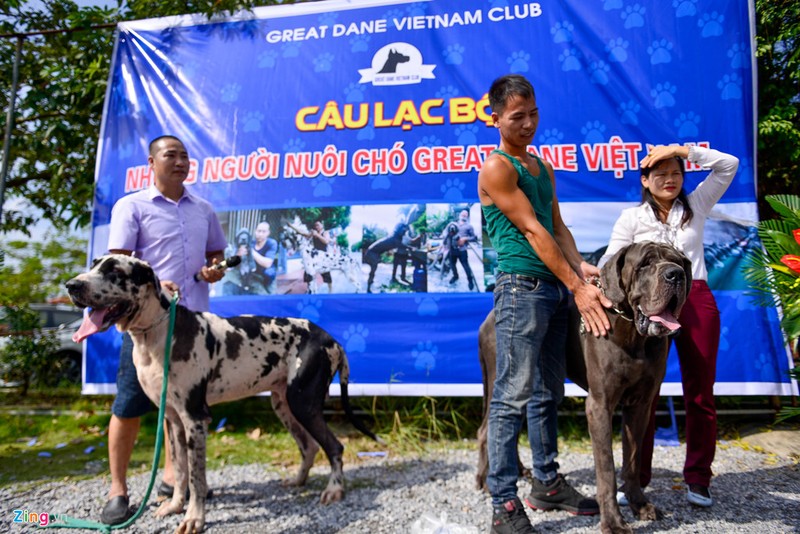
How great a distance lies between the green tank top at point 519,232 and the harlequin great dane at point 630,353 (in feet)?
1.20

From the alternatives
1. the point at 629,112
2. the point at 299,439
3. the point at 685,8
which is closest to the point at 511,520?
the point at 299,439

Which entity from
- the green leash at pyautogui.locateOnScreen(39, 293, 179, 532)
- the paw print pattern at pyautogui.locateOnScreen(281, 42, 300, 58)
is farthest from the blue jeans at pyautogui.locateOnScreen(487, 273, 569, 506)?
the paw print pattern at pyautogui.locateOnScreen(281, 42, 300, 58)

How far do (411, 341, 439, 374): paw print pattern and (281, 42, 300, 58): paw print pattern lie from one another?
3.04 meters

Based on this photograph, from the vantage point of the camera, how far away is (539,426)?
3.01 m

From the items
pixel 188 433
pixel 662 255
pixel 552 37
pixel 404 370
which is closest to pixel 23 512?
pixel 188 433

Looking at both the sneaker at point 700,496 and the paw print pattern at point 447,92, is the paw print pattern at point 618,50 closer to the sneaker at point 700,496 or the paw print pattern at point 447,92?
the paw print pattern at point 447,92

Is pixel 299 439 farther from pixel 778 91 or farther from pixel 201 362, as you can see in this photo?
pixel 778 91

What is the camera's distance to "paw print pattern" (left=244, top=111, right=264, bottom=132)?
16.7ft

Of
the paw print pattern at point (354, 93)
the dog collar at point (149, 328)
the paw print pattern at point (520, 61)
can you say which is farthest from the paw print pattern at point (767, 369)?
the dog collar at point (149, 328)

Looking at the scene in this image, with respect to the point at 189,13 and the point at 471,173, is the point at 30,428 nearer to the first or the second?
the point at 189,13

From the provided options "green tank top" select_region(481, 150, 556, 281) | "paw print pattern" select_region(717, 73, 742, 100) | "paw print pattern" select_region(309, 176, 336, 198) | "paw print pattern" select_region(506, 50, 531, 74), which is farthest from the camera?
"paw print pattern" select_region(309, 176, 336, 198)

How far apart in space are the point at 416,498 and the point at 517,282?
1.72m

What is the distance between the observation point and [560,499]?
9.84 ft

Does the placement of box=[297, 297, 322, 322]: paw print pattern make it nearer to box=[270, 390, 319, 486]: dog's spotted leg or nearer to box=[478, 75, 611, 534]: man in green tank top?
box=[270, 390, 319, 486]: dog's spotted leg
